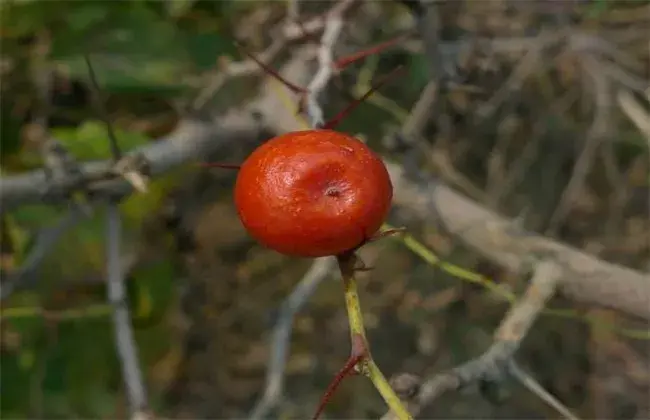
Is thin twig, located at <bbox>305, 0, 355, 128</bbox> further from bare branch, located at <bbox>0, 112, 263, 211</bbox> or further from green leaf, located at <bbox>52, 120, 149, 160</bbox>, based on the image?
green leaf, located at <bbox>52, 120, 149, 160</bbox>

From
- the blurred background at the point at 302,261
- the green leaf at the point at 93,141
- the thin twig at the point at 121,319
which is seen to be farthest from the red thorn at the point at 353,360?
the green leaf at the point at 93,141

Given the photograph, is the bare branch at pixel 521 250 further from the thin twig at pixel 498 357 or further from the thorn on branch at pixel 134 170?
the thorn on branch at pixel 134 170

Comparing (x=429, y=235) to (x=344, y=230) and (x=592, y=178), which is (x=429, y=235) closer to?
(x=592, y=178)

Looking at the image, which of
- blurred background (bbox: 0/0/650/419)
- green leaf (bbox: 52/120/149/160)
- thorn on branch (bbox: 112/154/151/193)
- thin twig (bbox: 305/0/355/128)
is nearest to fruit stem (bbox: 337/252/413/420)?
thin twig (bbox: 305/0/355/128)

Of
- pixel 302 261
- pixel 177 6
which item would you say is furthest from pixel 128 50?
pixel 302 261

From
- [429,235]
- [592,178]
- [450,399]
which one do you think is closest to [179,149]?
[429,235]

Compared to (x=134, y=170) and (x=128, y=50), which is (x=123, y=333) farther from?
(x=128, y=50)
